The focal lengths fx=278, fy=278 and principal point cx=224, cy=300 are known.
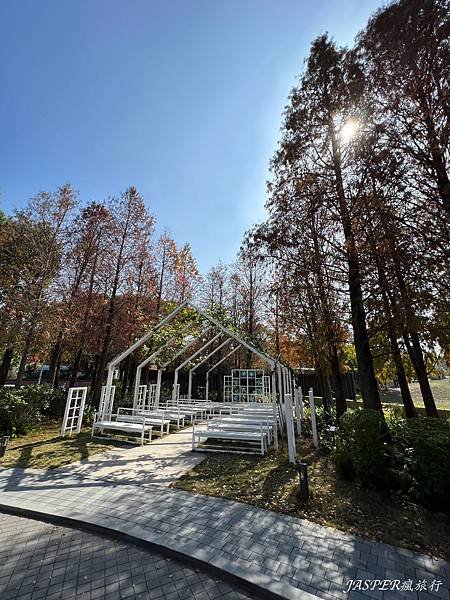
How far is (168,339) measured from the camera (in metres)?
10.9

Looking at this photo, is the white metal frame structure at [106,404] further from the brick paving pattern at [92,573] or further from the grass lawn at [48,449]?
the brick paving pattern at [92,573]

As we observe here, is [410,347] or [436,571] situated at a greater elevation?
[410,347]

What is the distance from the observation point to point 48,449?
→ 7.34 metres

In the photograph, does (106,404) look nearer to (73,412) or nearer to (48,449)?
(73,412)

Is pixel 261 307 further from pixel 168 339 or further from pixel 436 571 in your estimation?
pixel 436 571

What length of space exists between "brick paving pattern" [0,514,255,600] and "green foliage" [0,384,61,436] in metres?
6.27

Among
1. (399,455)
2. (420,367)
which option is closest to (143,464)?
(399,455)

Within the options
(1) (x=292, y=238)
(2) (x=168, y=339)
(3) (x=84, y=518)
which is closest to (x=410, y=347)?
(1) (x=292, y=238)

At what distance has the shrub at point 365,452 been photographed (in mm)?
4465

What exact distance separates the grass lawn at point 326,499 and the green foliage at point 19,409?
6496 mm

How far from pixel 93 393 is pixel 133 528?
11.1 metres

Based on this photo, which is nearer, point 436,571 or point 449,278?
point 436,571

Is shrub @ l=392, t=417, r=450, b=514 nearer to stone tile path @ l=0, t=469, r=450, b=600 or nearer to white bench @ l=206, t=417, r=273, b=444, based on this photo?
stone tile path @ l=0, t=469, r=450, b=600

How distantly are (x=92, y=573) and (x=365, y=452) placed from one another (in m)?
4.08
